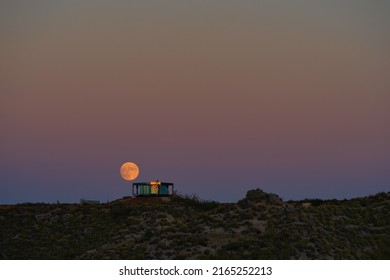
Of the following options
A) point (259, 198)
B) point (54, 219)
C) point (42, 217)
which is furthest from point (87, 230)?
point (259, 198)

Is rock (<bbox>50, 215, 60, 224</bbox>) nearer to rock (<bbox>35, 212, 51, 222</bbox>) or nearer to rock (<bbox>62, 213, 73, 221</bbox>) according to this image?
rock (<bbox>35, 212, 51, 222</bbox>)

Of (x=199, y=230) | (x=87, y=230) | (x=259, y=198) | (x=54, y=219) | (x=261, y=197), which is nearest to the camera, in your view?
(x=199, y=230)

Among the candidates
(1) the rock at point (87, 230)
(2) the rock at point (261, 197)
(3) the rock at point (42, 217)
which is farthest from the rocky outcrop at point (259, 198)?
(3) the rock at point (42, 217)

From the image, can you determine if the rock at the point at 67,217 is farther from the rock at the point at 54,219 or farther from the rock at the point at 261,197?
the rock at the point at 261,197

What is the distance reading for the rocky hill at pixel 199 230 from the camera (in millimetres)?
59719

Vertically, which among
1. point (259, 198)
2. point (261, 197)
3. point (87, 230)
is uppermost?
point (261, 197)

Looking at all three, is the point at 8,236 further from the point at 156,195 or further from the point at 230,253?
the point at 230,253

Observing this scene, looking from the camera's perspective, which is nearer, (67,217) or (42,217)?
(67,217)

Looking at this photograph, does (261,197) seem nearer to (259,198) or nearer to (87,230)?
(259,198)

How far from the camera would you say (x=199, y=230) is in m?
63.8

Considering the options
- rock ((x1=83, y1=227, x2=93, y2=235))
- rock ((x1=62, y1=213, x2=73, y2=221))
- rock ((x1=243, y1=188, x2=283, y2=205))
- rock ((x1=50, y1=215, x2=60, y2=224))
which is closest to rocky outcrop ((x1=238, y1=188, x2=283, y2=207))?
rock ((x1=243, y1=188, x2=283, y2=205))

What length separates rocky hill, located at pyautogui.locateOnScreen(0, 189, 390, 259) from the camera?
5972 centimetres

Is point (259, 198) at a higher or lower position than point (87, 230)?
higher

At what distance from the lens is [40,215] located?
85.6 meters
